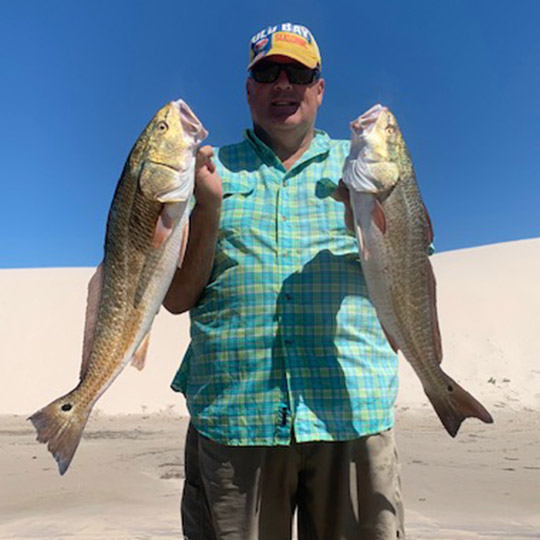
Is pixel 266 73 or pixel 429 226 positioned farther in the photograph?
pixel 266 73

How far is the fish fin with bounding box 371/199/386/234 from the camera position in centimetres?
278

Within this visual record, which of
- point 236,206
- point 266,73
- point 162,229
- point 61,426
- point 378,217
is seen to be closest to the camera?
point 61,426

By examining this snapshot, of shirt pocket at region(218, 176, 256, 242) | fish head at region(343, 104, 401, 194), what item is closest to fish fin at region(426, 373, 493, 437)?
fish head at region(343, 104, 401, 194)

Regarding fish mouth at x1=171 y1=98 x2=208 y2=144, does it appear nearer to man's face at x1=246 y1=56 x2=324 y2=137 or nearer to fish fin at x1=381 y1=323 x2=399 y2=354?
man's face at x1=246 y1=56 x2=324 y2=137

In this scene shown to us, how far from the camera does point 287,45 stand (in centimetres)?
313

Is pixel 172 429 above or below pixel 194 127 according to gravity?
below

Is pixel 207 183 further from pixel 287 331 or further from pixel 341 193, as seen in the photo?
pixel 287 331

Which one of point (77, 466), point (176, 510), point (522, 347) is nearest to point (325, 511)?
point (176, 510)

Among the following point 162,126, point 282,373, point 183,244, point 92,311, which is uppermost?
point 162,126

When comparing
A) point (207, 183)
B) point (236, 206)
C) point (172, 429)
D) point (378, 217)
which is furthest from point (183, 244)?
point (172, 429)

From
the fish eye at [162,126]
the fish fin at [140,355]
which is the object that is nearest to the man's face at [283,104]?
the fish eye at [162,126]

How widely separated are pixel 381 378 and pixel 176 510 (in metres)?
4.65

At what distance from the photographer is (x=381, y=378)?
9.52 feet

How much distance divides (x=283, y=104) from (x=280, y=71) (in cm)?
15
